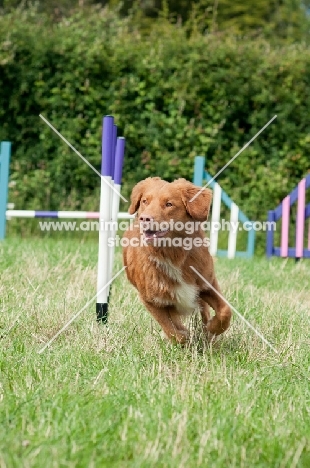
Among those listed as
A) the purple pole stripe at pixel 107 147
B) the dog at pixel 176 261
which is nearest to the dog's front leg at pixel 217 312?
the dog at pixel 176 261

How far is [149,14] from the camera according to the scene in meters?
20.3

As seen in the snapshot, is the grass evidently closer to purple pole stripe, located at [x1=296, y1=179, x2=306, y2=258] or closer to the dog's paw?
the dog's paw

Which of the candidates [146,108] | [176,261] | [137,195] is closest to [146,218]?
[176,261]

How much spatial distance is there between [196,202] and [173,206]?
0.12 metres

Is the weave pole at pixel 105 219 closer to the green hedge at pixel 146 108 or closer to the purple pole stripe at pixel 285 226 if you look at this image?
the purple pole stripe at pixel 285 226

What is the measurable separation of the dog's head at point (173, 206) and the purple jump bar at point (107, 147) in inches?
10.6

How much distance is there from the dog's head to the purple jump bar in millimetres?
269

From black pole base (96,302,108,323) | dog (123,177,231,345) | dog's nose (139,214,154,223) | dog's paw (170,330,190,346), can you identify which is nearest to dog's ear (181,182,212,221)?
dog (123,177,231,345)

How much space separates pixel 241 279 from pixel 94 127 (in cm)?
456

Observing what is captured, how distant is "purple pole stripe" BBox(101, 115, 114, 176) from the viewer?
12.4 ft

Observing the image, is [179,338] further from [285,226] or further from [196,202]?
[285,226]

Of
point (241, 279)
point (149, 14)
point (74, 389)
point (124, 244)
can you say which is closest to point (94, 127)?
point (241, 279)

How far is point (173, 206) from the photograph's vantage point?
140 inches

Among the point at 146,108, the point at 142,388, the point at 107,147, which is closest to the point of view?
the point at 142,388
